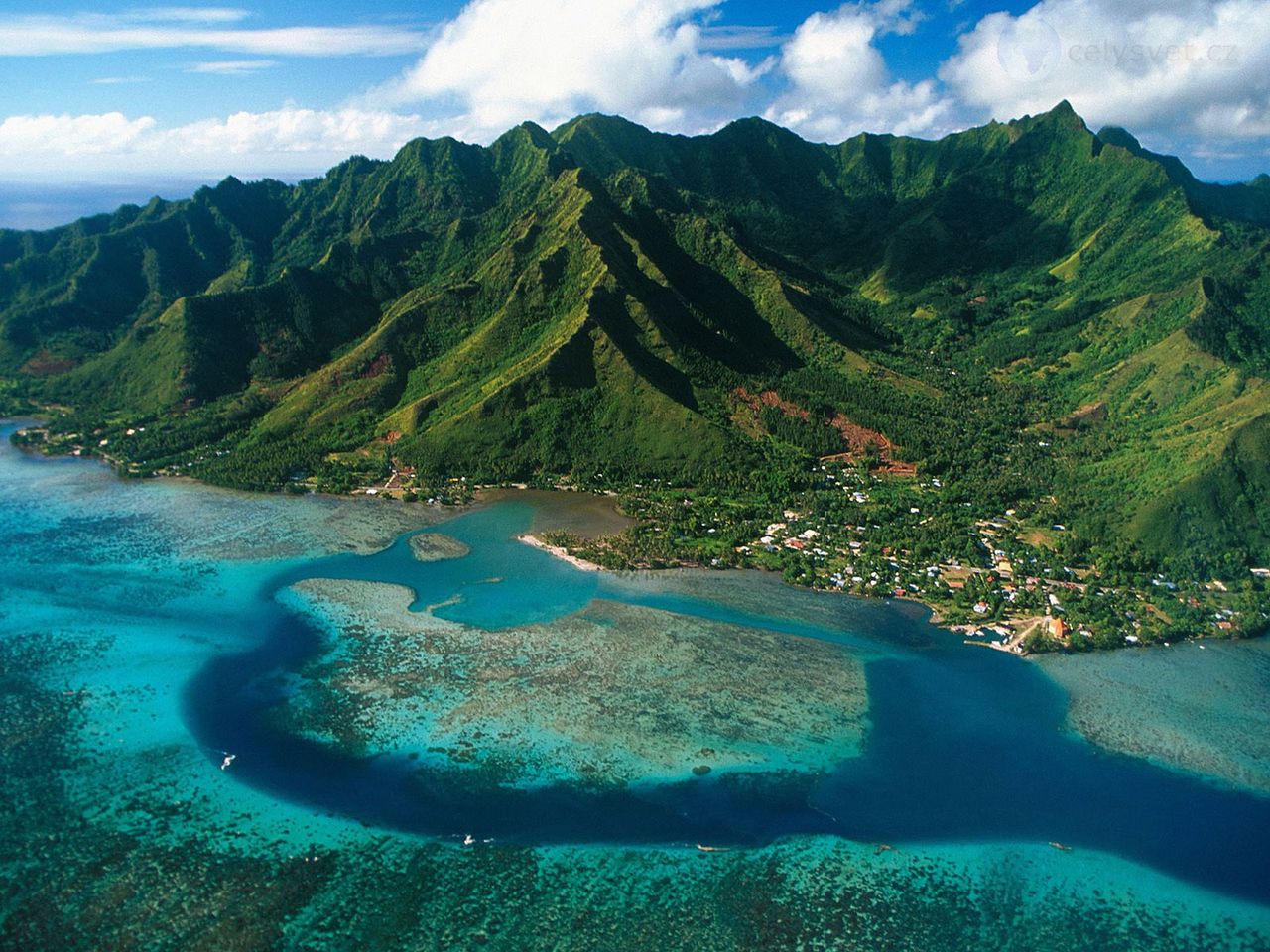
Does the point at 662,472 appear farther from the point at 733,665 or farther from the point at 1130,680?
the point at 1130,680

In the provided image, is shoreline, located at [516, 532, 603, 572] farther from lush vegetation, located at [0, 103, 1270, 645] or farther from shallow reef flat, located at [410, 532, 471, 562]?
shallow reef flat, located at [410, 532, 471, 562]

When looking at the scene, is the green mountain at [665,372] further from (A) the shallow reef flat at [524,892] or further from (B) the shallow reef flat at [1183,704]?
(A) the shallow reef flat at [524,892]

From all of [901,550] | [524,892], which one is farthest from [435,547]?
[524,892]

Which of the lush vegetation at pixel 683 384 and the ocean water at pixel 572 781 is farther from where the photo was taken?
the lush vegetation at pixel 683 384

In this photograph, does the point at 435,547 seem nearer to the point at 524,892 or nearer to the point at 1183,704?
the point at 524,892

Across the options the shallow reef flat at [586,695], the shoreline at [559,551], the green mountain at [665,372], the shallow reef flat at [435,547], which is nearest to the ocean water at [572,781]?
the shallow reef flat at [586,695]

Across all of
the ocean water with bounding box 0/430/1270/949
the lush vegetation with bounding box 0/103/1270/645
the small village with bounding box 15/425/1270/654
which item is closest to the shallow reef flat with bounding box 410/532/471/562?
the ocean water with bounding box 0/430/1270/949
